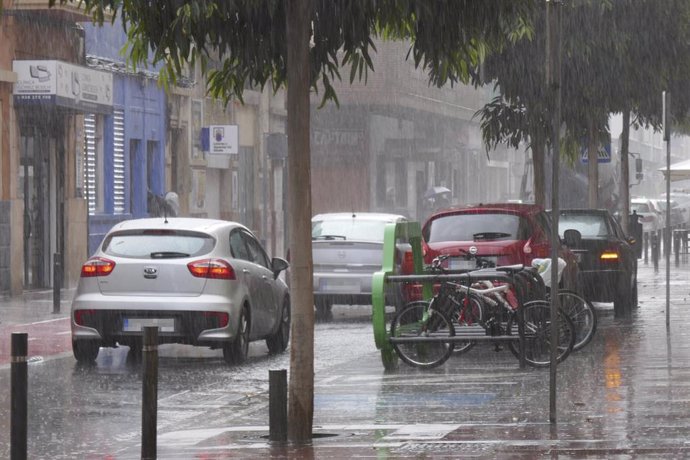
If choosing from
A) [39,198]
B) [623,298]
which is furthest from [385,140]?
[623,298]

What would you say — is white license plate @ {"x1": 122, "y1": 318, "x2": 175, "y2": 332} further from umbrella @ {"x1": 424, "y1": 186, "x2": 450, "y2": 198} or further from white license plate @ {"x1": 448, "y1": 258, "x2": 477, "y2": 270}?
umbrella @ {"x1": 424, "y1": 186, "x2": 450, "y2": 198}

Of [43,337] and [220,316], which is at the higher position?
[220,316]

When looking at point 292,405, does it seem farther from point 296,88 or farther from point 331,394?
point 331,394

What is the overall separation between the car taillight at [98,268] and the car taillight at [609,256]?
8.61 m

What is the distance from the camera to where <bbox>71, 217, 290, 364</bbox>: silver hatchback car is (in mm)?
17453

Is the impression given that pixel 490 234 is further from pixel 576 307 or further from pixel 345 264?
pixel 345 264

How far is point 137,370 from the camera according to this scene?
55.7ft

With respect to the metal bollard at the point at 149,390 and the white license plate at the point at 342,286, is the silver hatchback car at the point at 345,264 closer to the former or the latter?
the white license plate at the point at 342,286

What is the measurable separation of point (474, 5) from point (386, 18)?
0.62 metres

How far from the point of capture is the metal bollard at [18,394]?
29.3 ft

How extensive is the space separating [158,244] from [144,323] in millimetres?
956

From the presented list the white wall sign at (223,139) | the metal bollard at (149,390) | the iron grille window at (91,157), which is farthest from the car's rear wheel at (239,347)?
the white wall sign at (223,139)

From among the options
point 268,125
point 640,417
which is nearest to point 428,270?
point 640,417

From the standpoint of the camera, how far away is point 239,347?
1784 centimetres
